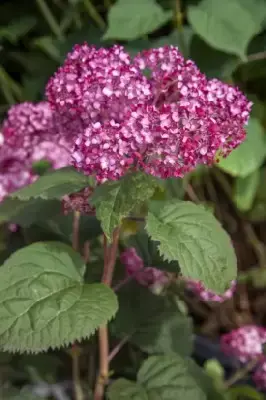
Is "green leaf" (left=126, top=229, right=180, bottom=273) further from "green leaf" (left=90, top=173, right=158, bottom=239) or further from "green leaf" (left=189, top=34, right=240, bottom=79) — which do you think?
"green leaf" (left=189, top=34, right=240, bottom=79)

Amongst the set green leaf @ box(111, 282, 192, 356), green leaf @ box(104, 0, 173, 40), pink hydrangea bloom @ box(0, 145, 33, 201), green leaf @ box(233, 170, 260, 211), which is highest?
green leaf @ box(104, 0, 173, 40)

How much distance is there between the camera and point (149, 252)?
78cm

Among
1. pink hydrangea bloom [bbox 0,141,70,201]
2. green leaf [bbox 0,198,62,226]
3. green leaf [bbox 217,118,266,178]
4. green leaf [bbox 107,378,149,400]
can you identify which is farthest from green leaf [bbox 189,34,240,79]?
green leaf [bbox 107,378,149,400]

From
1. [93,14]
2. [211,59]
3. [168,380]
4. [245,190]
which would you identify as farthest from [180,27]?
[168,380]

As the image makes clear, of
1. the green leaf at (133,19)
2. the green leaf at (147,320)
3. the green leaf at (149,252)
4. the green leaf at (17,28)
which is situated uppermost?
the green leaf at (133,19)

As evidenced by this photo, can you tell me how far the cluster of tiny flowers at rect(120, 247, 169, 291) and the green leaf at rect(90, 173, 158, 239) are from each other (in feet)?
0.57

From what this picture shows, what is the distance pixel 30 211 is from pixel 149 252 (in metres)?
0.16

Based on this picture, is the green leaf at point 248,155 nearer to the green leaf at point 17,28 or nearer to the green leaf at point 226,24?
the green leaf at point 226,24

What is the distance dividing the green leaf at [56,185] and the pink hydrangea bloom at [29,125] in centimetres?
8

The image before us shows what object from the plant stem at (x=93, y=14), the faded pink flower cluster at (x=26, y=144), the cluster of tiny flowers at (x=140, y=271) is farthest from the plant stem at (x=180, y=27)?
the cluster of tiny flowers at (x=140, y=271)

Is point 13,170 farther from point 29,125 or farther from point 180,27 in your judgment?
point 180,27

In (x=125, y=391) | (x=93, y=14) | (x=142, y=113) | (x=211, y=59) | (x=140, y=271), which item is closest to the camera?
(x=142, y=113)

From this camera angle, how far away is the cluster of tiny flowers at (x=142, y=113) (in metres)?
0.62

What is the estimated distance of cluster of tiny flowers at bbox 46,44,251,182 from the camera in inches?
24.3
